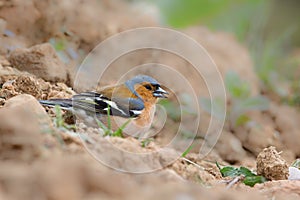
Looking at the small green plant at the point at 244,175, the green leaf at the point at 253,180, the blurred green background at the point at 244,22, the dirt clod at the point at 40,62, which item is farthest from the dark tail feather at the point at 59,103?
the blurred green background at the point at 244,22

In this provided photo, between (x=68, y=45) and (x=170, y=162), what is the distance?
414 centimetres

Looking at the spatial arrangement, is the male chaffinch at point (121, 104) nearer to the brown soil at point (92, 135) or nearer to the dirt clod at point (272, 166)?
the brown soil at point (92, 135)

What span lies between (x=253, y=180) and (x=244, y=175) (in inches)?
3.8

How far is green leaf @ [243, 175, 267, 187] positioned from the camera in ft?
15.4

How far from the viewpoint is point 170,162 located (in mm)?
4020

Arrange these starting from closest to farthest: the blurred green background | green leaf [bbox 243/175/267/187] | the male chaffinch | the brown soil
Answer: the brown soil, green leaf [bbox 243/175/267/187], the male chaffinch, the blurred green background

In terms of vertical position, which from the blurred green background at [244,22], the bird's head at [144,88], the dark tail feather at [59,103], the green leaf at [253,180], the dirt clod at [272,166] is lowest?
the dark tail feather at [59,103]

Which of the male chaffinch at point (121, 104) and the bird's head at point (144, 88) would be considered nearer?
the male chaffinch at point (121, 104)

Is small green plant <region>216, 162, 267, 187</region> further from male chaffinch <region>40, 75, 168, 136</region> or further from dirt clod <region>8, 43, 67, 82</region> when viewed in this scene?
dirt clod <region>8, 43, 67, 82</region>

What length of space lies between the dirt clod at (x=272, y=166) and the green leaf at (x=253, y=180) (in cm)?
5

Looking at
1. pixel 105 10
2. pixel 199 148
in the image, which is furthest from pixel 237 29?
pixel 199 148

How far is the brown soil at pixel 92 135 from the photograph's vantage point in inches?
118

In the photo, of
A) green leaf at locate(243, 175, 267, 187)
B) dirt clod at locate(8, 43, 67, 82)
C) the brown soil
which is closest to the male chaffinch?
the brown soil

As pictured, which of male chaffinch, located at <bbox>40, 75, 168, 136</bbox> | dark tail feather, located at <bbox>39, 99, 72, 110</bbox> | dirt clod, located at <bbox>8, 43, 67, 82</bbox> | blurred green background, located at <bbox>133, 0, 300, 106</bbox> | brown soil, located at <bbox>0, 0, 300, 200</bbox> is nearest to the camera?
brown soil, located at <bbox>0, 0, 300, 200</bbox>
